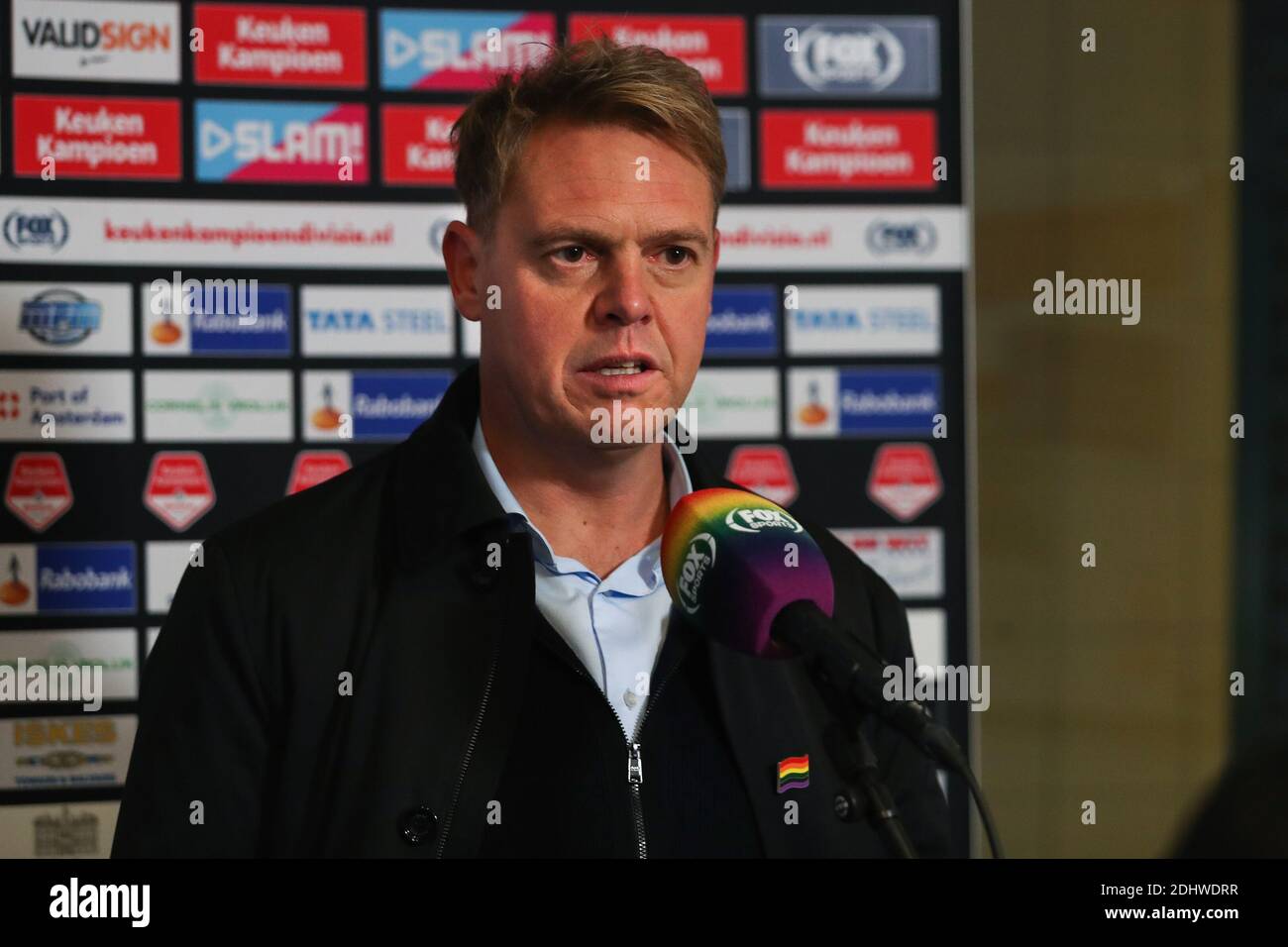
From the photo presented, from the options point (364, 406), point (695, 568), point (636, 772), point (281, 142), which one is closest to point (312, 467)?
point (364, 406)

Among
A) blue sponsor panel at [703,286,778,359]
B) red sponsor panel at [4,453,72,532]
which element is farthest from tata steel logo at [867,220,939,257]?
red sponsor panel at [4,453,72,532]

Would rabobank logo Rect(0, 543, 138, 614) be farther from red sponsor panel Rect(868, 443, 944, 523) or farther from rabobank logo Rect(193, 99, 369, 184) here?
red sponsor panel Rect(868, 443, 944, 523)

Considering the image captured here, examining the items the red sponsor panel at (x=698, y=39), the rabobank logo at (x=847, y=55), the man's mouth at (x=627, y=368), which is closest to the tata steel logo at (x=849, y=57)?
the rabobank logo at (x=847, y=55)

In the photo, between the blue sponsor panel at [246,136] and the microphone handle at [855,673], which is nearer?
the microphone handle at [855,673]

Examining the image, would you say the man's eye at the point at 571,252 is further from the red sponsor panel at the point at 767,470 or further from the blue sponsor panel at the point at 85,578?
the blue sponsor panel at the point at 85,578

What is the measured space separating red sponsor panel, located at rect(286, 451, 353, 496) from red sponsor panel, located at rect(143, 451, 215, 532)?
5.3 inches

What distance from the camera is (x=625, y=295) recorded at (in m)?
1.38

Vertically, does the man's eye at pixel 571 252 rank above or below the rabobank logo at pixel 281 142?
below

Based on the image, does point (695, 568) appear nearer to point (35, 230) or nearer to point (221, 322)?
point (221, 322)

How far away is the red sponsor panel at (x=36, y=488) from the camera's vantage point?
2182mm

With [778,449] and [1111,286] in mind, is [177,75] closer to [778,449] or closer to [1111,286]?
[778,449]

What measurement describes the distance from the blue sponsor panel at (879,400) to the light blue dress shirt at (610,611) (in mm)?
1010

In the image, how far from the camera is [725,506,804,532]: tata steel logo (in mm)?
1092
